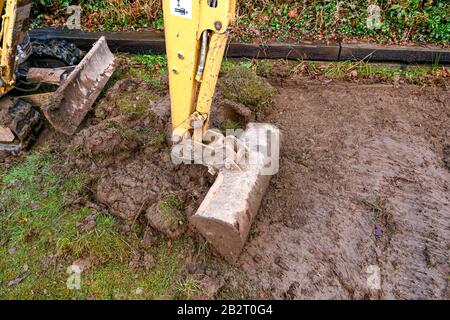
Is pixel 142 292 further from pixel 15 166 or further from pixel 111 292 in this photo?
pixel 15 166

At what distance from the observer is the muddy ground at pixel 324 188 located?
2967 millimetres

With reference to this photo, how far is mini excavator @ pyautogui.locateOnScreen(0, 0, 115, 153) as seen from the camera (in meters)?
3.77

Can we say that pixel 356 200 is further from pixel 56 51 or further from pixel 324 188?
pixel 56 51

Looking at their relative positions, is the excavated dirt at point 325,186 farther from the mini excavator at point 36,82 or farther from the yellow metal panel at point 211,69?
the yellow metal panel at point 211,69

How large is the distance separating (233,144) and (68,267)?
5.40 ft

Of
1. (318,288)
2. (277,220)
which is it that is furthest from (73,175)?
(318,288)

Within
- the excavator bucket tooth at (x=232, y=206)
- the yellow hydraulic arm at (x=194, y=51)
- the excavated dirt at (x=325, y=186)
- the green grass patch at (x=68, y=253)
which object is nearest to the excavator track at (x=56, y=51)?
the excavated dirt at (x=325, y=186)

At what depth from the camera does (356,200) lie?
341 centimetres

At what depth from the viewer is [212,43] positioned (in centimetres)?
256

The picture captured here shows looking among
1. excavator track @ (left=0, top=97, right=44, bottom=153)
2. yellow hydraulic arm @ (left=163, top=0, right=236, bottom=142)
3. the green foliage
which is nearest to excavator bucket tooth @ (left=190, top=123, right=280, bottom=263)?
yellow hydraulic arm @ (left=163, top=0, right=236, bottom=142)

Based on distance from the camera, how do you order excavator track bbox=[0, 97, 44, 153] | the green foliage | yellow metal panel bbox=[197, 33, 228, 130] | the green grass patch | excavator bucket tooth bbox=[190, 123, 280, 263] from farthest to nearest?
the green foliage → excavator track bbox=[0, 97, 44, 153] → the green grass patch → excavator bucket tooth bbox=[190, 123, 280, 263] → yellow metal panel bbox=[197, 33, 228, 130]

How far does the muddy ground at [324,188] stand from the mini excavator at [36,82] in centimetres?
27

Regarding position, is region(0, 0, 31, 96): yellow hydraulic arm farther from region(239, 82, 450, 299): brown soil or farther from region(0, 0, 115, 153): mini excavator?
region(239, 82, 450, 299): brown soil

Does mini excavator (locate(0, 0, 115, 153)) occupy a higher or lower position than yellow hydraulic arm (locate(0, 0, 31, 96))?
lower
